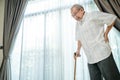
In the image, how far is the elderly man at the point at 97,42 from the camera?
1.94 metres

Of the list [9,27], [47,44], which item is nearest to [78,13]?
[47,44]

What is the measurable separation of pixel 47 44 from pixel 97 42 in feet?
4.12

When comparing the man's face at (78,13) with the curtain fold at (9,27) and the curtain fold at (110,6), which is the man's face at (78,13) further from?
the curtain fold at (9,27)

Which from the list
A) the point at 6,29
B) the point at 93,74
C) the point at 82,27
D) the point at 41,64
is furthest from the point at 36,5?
the point at 93,74

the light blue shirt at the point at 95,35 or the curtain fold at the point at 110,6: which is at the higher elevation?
the curtain fold at the point at 110,6

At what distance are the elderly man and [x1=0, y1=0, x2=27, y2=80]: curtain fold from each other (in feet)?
4.73

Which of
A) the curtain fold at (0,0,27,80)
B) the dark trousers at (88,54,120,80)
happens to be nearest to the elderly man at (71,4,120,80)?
the dark trousers at (88,54,120,80)

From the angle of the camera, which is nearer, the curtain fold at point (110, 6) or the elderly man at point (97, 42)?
the elderly man at point (97, 42)

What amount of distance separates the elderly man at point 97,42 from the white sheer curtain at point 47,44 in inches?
25.5

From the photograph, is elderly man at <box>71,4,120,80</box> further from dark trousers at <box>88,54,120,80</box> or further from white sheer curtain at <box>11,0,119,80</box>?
white sheer curtain at <box>11,0,119,80</box>

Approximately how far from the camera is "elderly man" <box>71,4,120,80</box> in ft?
6.37

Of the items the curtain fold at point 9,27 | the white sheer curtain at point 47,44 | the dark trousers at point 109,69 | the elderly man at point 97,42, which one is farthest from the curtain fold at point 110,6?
the curtain fold at point 9,27

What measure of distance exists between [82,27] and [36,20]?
1332mm

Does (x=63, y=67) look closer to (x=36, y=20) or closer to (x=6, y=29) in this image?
(x=36, y=20)
